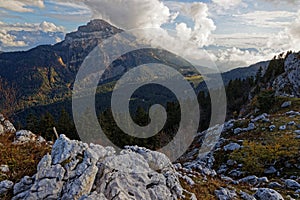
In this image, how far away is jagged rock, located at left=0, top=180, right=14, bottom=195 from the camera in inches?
423

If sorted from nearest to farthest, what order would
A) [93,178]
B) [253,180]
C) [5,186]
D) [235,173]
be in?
[5,186] < [93,178] < [253,180] < [235,173]

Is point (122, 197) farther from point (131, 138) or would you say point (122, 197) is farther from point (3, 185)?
Result: point (131, 138)

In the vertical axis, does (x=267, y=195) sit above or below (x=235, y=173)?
below

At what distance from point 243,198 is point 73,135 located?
53095 mm

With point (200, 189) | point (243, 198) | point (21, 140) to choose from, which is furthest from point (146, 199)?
point (21, 140)

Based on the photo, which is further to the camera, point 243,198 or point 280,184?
point 280,184

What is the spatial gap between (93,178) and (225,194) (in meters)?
8.22

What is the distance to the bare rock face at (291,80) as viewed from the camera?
198 ft

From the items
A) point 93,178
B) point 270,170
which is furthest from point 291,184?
point 93,178

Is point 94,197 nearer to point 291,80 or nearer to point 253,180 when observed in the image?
point 253,180

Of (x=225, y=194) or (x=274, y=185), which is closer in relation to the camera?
(x=225, y=194)

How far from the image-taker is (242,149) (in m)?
27.4

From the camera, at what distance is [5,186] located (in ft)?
35.7

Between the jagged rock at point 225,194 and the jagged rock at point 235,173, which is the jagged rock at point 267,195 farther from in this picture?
the jagged rock at point 235,173
